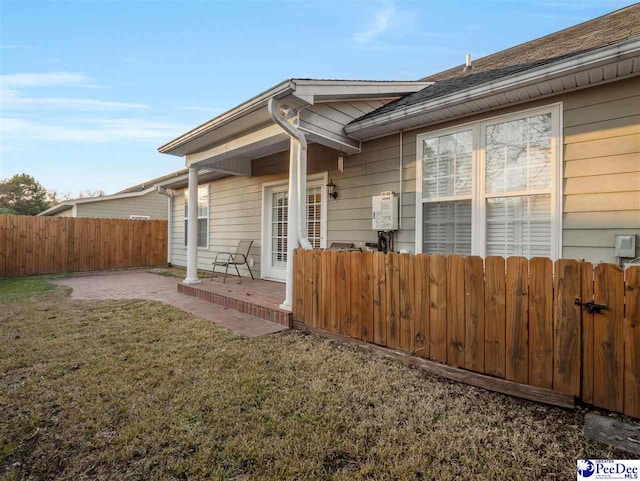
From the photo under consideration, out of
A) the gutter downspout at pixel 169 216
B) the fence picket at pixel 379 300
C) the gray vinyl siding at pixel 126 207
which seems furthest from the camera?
the gray vinyl siding at pixel 126 207

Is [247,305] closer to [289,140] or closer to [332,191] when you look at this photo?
[332,191]

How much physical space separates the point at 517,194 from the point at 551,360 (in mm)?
1956

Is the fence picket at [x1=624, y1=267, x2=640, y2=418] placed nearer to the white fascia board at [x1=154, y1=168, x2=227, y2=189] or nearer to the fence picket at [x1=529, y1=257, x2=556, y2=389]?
the fence picket at [x1=529, y1=257, x2=556, y2=389]

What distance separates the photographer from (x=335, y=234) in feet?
17.1

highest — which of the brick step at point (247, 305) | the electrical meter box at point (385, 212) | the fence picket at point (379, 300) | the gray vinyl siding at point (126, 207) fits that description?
the gray vinyl siding at point (126, 207)

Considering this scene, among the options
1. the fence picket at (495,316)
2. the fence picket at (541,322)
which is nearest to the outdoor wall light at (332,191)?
the fence picket at (495,316)

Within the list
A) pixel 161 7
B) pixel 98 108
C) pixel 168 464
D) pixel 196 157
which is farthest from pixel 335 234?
pixel 98 108

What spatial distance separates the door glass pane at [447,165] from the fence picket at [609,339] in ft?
6.65

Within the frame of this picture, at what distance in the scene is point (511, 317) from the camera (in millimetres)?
2256

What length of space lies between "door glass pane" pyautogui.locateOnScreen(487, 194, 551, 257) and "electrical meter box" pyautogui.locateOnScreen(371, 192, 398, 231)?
1.16m

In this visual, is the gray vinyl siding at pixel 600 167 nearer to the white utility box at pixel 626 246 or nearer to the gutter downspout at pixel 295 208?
the white utility box at pixel 626 246

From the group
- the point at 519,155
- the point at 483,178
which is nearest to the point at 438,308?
the point at 483,178

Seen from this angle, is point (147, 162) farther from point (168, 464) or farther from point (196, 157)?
point (168, 464)

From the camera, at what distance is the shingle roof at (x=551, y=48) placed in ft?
11.2
